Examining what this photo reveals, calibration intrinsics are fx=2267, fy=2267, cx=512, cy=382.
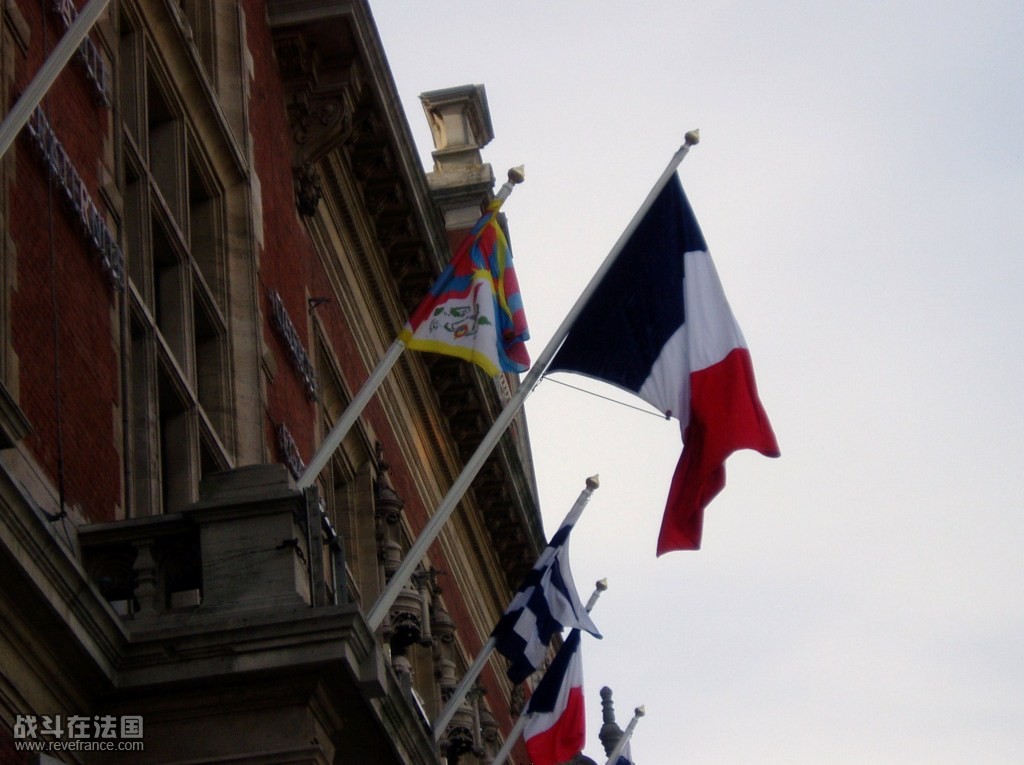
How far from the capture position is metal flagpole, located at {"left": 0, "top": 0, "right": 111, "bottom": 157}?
12.1m

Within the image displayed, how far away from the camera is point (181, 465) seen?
18125 mm

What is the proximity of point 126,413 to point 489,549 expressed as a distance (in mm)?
19212

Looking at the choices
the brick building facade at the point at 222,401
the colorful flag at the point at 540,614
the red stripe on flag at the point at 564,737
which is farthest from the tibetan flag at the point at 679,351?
the red stripe on flag at the point at 564,737

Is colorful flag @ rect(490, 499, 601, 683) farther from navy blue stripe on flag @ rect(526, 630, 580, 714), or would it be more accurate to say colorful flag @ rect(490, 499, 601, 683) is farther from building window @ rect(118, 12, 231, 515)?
building window @ rect(118, 12, 231, 515)

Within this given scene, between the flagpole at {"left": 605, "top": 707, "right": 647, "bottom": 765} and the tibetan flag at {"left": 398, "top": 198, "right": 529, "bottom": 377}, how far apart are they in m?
11.8

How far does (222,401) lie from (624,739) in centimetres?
1110

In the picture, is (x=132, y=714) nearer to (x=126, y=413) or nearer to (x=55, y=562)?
(x=55, y=562)

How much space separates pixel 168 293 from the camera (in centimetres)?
1928

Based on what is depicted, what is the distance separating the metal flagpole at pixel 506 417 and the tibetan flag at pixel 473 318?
293 mm

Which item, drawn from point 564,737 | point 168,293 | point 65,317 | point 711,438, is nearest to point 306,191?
point 168,293

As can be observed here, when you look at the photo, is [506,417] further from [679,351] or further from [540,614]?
[540,614]

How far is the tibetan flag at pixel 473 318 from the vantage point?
1777cm

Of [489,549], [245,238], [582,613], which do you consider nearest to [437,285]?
[245,238]

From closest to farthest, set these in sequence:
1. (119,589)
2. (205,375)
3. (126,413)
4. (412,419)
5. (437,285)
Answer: (119,589) < (126,413) < (437,285) < (205,375) < (412,419)
